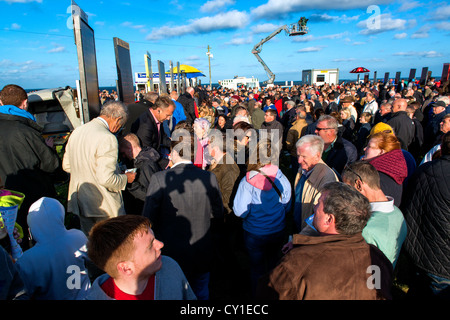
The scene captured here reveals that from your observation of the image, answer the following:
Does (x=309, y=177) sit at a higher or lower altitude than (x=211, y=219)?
higher

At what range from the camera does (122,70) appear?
248 inches

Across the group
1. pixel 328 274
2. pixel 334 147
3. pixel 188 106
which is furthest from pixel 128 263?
pixel 188 106

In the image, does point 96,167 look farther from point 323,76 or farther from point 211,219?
point 323,76

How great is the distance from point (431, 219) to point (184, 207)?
7.79 feet

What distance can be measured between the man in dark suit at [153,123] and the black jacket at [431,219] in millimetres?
3585

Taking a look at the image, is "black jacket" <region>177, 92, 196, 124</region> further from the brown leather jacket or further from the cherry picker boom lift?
the cherry picker boom lift

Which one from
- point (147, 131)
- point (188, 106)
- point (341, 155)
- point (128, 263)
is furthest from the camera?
point (188, 106)

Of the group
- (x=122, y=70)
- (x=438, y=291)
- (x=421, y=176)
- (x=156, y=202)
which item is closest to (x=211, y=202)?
(x=156, y=202)

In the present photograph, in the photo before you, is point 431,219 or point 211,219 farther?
point 211,219

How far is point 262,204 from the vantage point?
2840 millimetres

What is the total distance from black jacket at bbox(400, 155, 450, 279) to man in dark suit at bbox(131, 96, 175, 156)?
3585mm
